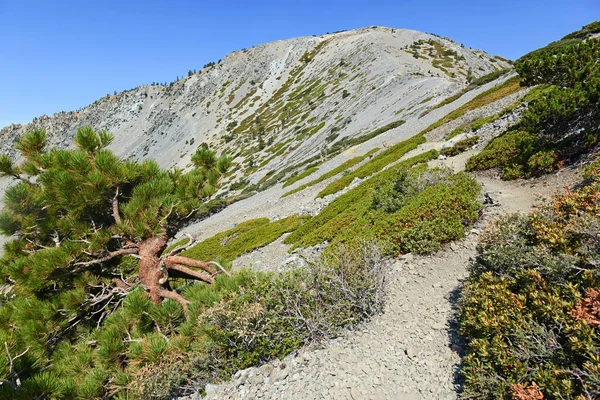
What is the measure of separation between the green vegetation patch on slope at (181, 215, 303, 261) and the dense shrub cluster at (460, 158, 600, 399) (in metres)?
16.4

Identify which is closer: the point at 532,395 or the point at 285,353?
the point at 532,395

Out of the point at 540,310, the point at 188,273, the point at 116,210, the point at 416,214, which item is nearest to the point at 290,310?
the point at 188,273

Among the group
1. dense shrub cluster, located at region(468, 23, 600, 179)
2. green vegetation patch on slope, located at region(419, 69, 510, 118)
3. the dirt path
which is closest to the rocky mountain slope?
green vegetation patch on slope, located at region(419, 69, 510, 118)

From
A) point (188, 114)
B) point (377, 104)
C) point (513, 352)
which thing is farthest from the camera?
point (188, 114)

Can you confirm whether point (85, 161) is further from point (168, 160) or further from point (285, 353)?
point (168, 160)

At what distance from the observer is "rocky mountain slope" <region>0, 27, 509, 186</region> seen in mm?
68062

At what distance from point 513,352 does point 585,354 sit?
81 centimetres

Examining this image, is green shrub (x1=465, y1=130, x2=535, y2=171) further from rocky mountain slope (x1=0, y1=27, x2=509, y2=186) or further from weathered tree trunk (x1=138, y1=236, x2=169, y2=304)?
rocky mountain slope (x1=0, y1=27, x2=509, y2=186)

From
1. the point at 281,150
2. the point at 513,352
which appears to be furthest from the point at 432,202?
the point at 281,150

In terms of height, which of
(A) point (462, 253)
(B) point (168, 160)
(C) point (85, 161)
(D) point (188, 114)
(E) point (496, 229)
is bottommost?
(A) point (462, 253)

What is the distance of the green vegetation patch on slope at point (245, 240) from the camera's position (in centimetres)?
2303

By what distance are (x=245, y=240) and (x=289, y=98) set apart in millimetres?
107484

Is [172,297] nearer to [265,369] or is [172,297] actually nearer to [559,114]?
[265,369]

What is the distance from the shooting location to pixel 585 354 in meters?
3.76
